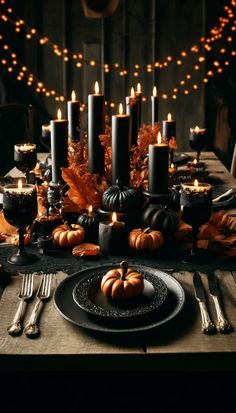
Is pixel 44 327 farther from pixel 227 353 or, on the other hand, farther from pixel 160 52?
pixel 160 52

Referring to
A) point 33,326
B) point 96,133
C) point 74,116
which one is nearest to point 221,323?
point 33,326

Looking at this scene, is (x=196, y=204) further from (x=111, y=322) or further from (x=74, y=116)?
(x=74, y=116)

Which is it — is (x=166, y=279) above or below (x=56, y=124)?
below

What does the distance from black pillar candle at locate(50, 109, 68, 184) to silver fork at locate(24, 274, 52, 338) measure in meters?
0.47

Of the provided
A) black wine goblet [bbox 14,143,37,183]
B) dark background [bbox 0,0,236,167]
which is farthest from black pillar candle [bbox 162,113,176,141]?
dark background [bbox 0,0,236,167]

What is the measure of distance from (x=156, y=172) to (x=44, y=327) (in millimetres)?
652

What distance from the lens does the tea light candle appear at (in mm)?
1387

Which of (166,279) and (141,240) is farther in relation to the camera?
(141,240)

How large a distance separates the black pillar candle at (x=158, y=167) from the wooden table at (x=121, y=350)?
58 centimetres

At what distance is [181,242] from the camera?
1.50m

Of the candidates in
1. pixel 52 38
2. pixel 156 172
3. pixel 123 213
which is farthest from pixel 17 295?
pixel 52 38

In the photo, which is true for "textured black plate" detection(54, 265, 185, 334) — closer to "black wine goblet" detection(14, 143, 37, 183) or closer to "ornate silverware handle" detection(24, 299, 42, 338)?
"ornate silverware handle" detection(24, 299, 42, 338)

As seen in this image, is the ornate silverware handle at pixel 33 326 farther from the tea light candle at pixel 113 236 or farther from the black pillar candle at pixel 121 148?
the black pillar candle at pixel 121 148

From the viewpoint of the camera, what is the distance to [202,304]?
43.1 inches
